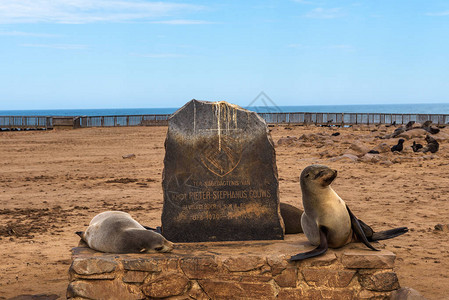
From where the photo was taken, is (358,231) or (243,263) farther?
(358,231)

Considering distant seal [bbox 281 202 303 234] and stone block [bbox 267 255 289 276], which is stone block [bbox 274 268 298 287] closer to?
stone block [bbox 267 255 289 276]

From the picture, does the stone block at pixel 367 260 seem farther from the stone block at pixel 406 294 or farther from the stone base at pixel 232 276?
the stone block at pixel 406 294

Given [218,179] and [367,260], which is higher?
[218,179]

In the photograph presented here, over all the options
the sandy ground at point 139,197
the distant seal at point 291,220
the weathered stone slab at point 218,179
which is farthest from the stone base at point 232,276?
the distant seal at point 291,220

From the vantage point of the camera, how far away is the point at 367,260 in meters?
5.74

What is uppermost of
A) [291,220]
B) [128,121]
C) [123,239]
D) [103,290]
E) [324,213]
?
[324,213]

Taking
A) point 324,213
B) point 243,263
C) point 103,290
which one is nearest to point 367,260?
point 324,213

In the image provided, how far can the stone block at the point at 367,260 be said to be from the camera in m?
5.73

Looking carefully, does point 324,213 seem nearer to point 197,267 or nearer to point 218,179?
point 218,179

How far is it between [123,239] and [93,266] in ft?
1.54

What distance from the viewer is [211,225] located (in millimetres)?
6535

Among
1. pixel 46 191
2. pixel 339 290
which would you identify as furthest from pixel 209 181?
pixel 46 191

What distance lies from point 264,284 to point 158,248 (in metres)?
1.18

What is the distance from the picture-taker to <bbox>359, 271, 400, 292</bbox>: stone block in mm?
5770
